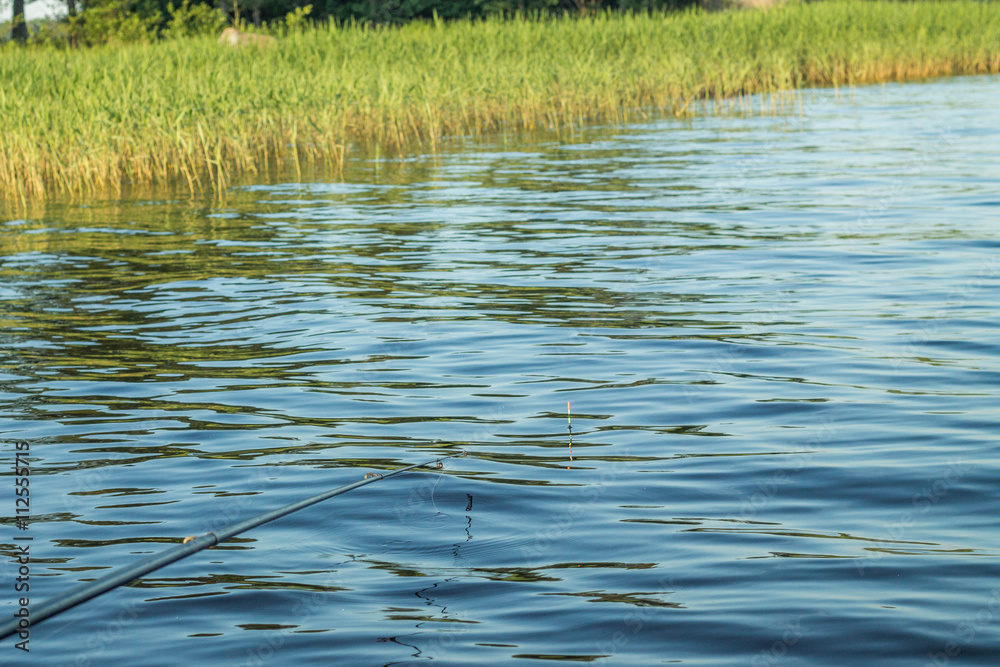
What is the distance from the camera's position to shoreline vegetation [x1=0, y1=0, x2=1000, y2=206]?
601 inches

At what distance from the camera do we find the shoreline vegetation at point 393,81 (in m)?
15.3

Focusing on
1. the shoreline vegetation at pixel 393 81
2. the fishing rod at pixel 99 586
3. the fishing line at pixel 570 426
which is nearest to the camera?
the fishing rod at pixel 99 586

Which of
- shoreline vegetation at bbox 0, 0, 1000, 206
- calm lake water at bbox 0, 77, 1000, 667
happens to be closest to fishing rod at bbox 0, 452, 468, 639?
calm lake water at bbox 0, 77, 1000, 667

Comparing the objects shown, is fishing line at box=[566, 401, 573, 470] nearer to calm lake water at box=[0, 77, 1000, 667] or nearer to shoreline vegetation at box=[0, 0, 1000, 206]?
calm lake water at box=[0, 77, 1000, 667]

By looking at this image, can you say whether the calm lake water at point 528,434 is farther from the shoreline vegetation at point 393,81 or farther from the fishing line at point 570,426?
the shoreline vegetation at point 393,81

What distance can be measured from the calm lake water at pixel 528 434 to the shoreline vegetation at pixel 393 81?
3781mm

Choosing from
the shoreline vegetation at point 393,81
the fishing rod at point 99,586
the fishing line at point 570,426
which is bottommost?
the fishing line at point 570,426

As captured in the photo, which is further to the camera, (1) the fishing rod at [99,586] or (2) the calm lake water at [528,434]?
(2) the calm lake water at [528,434]

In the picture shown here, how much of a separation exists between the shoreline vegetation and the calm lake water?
3.78 m

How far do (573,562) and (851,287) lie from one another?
16.6 feet

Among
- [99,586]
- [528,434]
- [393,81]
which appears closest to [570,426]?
[528,434]

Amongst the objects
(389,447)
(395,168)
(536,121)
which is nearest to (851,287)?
(389,447)

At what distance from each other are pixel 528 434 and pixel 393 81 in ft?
46.2

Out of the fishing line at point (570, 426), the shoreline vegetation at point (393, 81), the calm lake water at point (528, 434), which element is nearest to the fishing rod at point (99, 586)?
the calm lake water at point (528, 434)
